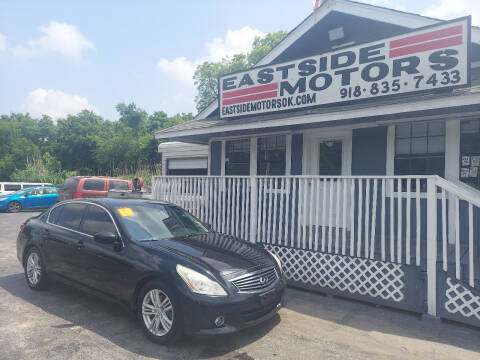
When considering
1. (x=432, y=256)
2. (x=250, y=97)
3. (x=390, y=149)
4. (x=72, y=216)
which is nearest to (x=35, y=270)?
(x=72, y=216)

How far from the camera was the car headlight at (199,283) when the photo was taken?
350 cm

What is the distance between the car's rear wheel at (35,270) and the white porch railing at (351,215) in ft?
10.5

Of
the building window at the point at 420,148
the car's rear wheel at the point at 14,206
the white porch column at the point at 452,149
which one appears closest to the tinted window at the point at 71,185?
the car's rear wheel at the point at 14,206

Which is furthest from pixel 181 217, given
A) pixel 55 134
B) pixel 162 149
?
pixel 55 134

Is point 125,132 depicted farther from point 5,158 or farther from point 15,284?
point 15,284

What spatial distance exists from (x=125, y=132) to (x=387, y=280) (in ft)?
143

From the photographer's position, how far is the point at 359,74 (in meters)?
6.54

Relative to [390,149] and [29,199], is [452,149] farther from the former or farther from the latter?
[29,199]

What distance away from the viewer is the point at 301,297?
5.45 m

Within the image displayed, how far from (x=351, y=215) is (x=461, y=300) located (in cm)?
173

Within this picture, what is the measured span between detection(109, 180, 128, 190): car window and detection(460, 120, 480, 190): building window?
12586 millimetres

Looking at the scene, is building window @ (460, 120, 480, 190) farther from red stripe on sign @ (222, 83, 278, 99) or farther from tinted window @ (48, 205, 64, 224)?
tinted window @ (48, 205, 64, 224)

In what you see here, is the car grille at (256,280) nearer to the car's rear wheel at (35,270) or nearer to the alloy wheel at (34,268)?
the car's rear wheel at (35,270)

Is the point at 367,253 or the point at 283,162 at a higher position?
the point at 283,162
